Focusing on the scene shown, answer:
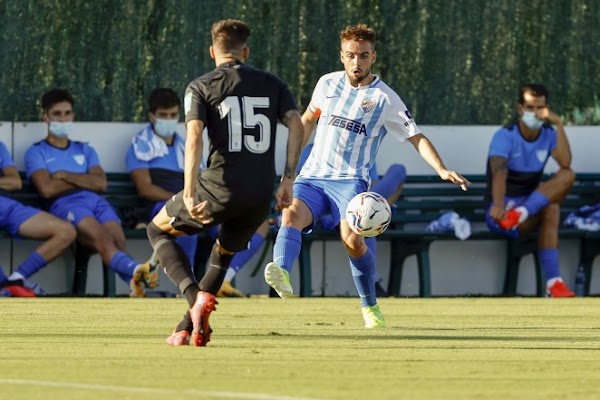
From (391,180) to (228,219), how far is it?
24.6 feet

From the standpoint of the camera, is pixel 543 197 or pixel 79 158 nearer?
pixel 79 158

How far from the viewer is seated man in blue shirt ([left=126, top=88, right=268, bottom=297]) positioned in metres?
15.6

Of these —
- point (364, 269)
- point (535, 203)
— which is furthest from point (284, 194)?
point (535, 203)

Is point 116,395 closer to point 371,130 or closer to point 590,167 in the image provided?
point 371,130

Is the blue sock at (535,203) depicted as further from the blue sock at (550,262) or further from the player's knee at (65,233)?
the player's knee at (65,233)

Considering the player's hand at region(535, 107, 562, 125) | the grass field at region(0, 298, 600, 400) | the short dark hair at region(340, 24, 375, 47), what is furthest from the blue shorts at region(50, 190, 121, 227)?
the short dark hair at region(340, 24, 375, 47)

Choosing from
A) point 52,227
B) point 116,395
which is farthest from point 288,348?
point 52,227

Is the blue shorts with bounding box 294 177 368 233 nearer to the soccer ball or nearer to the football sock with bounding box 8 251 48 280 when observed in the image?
the soccer ball

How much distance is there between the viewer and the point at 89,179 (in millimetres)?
15430

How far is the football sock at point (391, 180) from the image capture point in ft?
53.1

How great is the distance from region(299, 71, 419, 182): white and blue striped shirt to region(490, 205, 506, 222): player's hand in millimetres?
5040

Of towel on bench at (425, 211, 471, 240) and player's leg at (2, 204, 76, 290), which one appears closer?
player's leg at (2, 204, 76, 290)

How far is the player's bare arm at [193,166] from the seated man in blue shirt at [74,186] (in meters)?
6.42

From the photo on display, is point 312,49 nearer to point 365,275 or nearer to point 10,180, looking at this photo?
point 10,180
